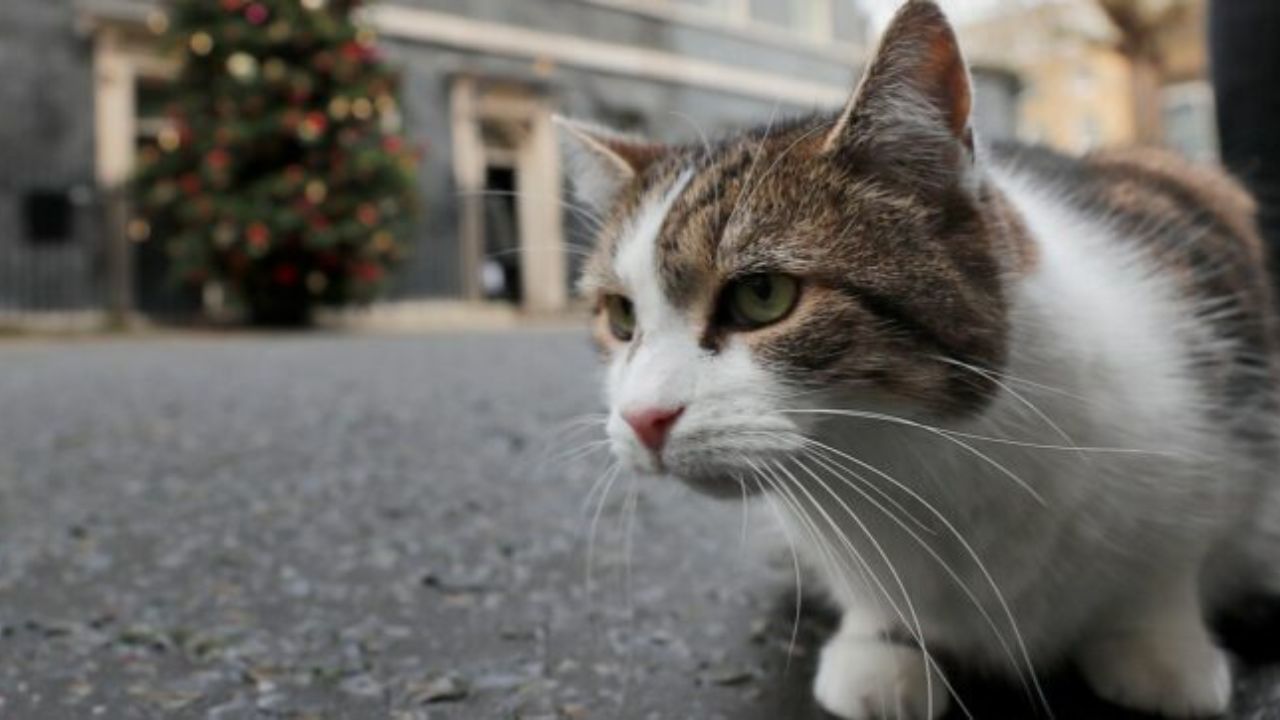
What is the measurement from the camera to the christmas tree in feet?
29.5

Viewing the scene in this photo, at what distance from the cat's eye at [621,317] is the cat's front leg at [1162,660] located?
0.59m

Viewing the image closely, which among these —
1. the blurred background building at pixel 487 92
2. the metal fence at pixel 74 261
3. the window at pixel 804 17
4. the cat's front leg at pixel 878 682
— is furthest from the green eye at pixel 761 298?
the window at pixel 804 17

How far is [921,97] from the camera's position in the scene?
110 centimetres

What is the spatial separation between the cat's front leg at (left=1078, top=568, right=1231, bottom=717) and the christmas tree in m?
8.45

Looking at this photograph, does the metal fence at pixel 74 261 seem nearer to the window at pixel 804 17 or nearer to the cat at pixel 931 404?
the cat at pixel 931 404

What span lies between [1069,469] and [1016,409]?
79 mm

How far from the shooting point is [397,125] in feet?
35.4

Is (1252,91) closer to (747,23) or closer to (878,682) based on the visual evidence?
(878,682)

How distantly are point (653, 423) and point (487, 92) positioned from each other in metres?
12.2

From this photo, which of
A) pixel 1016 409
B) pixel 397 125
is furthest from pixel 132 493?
pixel 397 125

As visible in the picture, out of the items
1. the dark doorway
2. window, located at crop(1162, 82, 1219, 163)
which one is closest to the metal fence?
the dark doorway

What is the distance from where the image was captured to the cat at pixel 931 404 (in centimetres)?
104

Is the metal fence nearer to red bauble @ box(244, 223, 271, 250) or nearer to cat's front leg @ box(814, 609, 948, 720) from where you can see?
red bauble @ box(244, 223, 271, 250)

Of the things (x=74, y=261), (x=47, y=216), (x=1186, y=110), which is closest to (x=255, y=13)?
(x=47, y=216)
